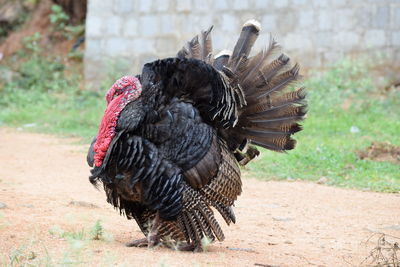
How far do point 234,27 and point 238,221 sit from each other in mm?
8709

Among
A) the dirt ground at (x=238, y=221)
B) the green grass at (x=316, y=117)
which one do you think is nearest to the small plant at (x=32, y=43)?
the green grass at (x=316, y=117)

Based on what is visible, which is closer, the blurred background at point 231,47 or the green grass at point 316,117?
the green grass at point 316,117

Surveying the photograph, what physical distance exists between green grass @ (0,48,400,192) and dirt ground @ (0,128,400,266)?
2.55 feet

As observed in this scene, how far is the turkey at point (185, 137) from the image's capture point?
513 centimetres

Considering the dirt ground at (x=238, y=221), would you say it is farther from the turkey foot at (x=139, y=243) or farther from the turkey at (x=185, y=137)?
the turkey at (x=185, y=137)

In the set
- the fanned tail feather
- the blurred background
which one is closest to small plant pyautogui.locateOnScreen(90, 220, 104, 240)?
the fanned tail feather

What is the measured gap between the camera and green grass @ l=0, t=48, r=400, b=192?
9.67 m

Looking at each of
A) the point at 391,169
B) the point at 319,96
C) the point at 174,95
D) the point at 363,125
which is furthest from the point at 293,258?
the point at 319,96

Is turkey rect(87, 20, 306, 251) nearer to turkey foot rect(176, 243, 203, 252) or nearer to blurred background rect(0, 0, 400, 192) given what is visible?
turkey foot rect(176, 243, 203, 252)

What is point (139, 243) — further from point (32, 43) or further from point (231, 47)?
point (32, 43)

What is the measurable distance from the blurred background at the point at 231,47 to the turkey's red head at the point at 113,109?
21.0 ft

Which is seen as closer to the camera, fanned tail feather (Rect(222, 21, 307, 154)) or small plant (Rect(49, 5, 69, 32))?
fanned tail feather (Rect(222, 21, 307, 154))


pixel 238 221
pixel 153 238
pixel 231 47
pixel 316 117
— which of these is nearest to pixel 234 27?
pixel 231 47

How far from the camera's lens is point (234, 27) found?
15070 millimetres
